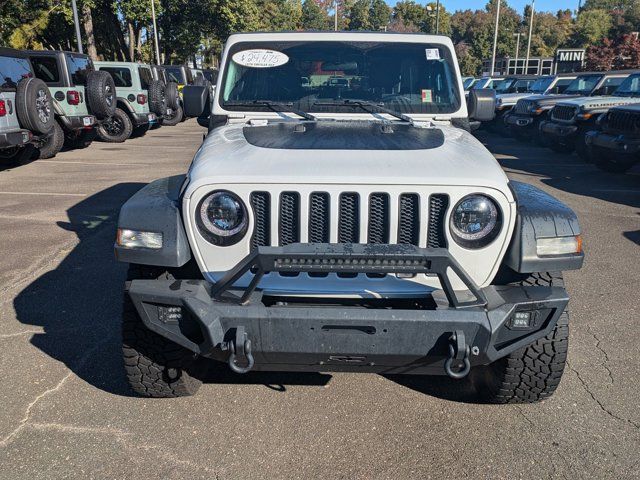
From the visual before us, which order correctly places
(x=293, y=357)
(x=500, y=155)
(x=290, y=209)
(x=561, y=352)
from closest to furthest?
(x=293, y=357)
(x=290, y=209)
(x=561, y=352)
(x=500, y=155)

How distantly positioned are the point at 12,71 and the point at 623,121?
33.6 ft

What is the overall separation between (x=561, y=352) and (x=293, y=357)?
138cm

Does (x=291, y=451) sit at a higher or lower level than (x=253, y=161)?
lower

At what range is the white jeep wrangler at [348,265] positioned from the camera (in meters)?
2.40

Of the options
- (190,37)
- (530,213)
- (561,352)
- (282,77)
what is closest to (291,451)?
(561,352)

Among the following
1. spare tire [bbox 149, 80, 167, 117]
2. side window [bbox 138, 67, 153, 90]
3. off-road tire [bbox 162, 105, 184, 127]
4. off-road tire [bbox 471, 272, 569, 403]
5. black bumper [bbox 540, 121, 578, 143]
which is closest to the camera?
off-road tire [bbox 471, 272, 569, 403]

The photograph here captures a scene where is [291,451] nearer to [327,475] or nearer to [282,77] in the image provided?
[327,475]

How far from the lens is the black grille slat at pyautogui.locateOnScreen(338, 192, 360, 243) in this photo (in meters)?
2.67

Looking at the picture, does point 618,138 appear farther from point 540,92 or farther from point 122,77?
point 122,77

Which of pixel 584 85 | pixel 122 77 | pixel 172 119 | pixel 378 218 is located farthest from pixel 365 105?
pixel 172 119

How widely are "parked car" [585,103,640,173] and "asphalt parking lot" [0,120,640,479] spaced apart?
546cm

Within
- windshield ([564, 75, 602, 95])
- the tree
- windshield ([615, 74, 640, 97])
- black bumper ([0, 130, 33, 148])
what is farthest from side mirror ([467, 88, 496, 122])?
the tree

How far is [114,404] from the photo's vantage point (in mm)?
3182

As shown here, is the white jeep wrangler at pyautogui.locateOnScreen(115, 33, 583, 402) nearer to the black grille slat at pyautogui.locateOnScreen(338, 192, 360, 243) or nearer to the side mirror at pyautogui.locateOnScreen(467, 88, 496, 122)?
the black grille slat at pyautogui.locateOnScreen(338, 192, 360, 243)
